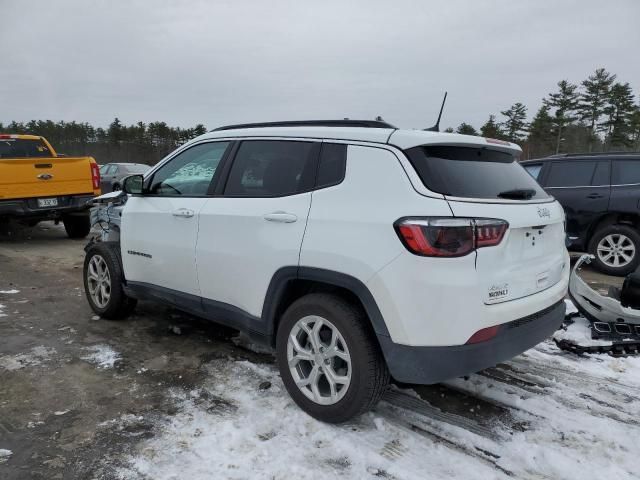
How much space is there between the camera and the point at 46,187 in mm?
8508

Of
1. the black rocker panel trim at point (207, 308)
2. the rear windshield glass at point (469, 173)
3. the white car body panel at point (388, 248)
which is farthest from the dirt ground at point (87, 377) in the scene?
the rear windshield glass at point (469, 173)

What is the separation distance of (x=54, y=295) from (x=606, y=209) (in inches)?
292

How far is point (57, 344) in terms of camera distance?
4.09 m

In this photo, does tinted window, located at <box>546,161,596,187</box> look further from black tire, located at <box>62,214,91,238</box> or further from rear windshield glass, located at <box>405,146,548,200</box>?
black tire, located at <box>62,214,91,238</box>

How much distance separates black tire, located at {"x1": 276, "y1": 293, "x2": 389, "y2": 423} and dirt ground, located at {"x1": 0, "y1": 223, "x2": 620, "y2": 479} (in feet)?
2.22

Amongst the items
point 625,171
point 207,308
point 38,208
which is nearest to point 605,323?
point 207,308

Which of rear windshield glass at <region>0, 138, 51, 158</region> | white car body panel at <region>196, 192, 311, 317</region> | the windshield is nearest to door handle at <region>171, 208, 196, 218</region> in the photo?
white car body panel at <region>196, 192, 311, 317</region>

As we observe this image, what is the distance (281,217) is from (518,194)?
1.41 meters

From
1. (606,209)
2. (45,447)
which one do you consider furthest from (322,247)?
(606,209)

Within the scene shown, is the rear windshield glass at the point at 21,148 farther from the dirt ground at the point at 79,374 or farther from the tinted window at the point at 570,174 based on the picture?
the tinted window at the point at 570,174

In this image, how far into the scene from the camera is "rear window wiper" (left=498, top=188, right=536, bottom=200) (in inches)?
107

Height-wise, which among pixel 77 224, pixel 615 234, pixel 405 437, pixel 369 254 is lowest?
pixel 405 437

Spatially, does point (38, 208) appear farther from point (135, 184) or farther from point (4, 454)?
point (4, 454)

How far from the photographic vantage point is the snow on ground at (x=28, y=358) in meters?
3.66
